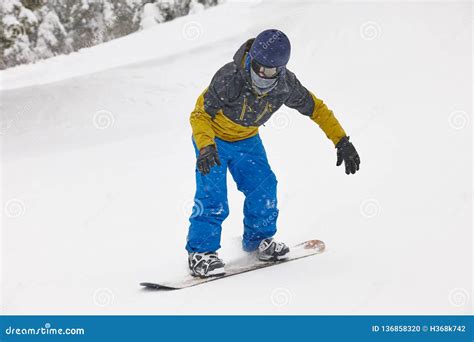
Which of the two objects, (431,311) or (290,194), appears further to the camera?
(290,194)

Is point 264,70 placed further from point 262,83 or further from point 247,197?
point 247,197

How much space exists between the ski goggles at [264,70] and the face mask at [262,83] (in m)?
0.03

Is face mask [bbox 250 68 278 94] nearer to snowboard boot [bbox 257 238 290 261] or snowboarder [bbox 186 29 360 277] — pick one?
snowboarder [bbox 186 29 360 277]

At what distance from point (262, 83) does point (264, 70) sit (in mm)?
110

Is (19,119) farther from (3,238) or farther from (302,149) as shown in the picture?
(302,149)

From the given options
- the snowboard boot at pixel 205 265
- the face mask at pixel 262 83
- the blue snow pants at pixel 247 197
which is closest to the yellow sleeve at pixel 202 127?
the blue snow pants at pixel 247 197

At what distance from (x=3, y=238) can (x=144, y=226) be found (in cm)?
126

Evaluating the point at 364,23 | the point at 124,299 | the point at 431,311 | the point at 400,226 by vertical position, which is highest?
the point at 364,23

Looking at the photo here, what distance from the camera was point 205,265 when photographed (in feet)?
12.3

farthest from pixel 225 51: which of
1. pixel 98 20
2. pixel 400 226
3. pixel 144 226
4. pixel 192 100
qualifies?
pixel 98 20

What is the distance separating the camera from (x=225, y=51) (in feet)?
33.1

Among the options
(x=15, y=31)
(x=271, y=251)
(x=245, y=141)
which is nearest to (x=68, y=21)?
(x=15, y=31)

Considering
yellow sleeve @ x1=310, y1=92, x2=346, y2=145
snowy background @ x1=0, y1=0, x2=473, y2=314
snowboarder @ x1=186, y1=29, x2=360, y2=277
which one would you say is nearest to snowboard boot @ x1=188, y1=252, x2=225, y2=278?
snowboarder @ x1=186, y1=29, x2=360, y2=277

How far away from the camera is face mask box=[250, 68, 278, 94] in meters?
3.54
